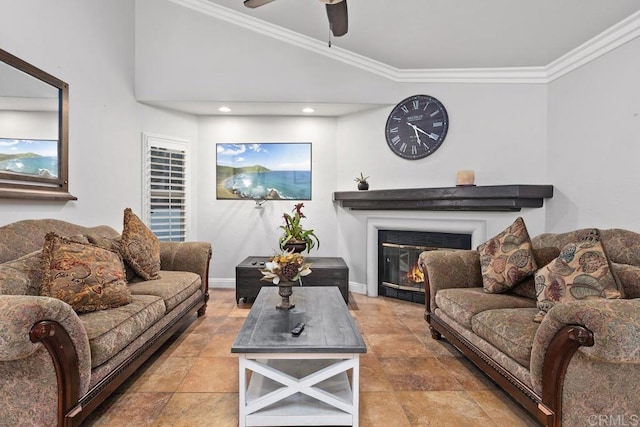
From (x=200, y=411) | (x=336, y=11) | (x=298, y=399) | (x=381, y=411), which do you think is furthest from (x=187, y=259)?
(x=336, y=11)

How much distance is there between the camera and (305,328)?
198 cm

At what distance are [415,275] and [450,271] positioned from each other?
1.30 m

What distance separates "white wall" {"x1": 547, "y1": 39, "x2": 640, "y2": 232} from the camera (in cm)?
266

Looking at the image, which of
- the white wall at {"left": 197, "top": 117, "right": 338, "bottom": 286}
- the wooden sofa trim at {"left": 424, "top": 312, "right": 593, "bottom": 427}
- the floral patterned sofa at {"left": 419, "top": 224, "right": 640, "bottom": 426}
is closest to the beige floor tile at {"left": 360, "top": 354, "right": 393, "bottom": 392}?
the floral patterned sofa at {"left": 419, "top": 224, "right": 640, "bottom": 426}

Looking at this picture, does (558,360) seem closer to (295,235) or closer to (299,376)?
(299,376)

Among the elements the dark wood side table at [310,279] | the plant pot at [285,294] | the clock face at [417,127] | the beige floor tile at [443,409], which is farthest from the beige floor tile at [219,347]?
the clock face at [417,127]

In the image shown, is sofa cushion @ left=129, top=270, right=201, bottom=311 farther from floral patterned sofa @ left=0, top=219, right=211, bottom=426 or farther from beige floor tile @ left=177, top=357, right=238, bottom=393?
Result: beige floor tile @ left=177, top=357, right=238, bottom=393

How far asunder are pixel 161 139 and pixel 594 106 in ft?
15.8

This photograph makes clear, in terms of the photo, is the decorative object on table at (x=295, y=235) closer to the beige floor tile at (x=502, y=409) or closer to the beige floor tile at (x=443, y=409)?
the beige floor tile at (x=443, y=409)

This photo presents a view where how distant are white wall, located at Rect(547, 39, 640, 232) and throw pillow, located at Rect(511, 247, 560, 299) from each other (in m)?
0.66

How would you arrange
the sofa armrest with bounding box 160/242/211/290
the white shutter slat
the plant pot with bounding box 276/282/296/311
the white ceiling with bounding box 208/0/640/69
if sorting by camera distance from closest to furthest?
the plant pot with bounding box 276/282/296/311
the white ceiling with bounding box 208/0/640/69
the sofa armrest with bounding box 160/242/211/290
the white shutter slat

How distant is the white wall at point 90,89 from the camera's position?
8.55 feet

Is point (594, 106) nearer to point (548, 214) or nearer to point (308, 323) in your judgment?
point (548, 214)

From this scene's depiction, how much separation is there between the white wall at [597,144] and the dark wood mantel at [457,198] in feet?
0.87
